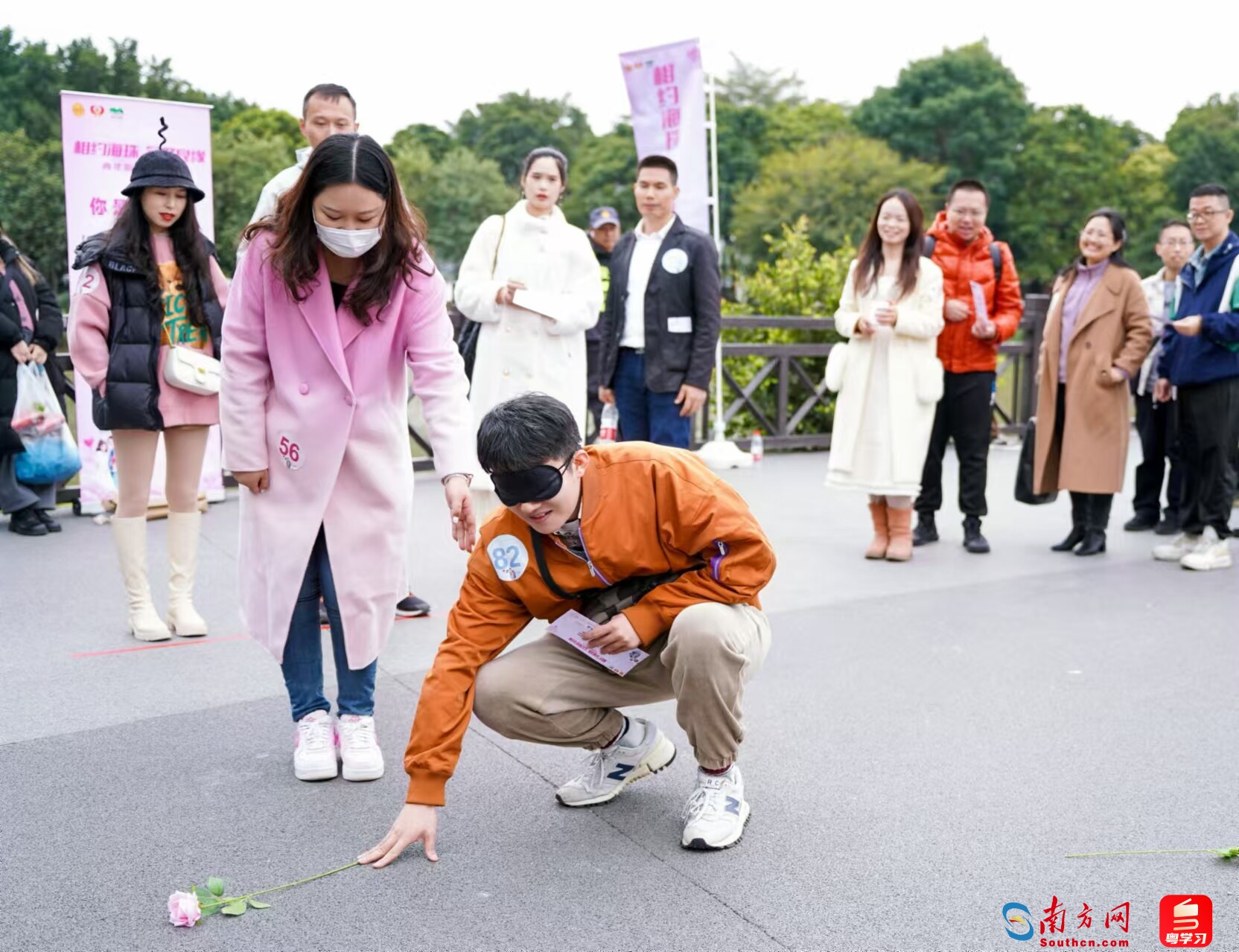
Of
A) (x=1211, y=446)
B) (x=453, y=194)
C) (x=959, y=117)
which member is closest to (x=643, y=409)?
(x=1211, y=446)

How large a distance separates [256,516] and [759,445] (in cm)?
709

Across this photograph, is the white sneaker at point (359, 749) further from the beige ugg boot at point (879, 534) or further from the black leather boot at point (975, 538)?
the black leather boot at point (975, 538)

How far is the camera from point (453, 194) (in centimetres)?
5678

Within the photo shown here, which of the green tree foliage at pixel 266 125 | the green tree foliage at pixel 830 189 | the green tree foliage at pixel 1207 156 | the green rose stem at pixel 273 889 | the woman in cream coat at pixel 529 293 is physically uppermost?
the green tree foliage at pixel 266 125

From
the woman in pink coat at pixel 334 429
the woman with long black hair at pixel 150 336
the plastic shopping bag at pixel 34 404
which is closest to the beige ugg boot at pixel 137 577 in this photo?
the woman with long black hair at pixel 150 336

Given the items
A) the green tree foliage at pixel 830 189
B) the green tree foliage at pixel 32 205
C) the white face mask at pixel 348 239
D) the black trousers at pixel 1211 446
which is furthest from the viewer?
the green tree foliage at pixel 830 189

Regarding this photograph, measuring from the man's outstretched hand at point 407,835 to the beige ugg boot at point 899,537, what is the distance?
3894mm

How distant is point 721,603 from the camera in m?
2.67

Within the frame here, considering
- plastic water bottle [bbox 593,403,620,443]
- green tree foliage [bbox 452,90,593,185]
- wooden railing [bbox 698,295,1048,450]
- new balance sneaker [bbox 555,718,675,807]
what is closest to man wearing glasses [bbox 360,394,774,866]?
new balance sneaker [bbox 555,718,675,807]

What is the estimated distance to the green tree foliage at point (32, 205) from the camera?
34.9 m

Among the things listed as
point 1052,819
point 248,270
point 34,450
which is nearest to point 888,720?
point 1052,819

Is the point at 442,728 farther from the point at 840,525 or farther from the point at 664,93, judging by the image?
the point at 664,93

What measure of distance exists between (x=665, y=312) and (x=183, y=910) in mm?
3644

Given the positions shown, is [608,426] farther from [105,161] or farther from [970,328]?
[105,161]
